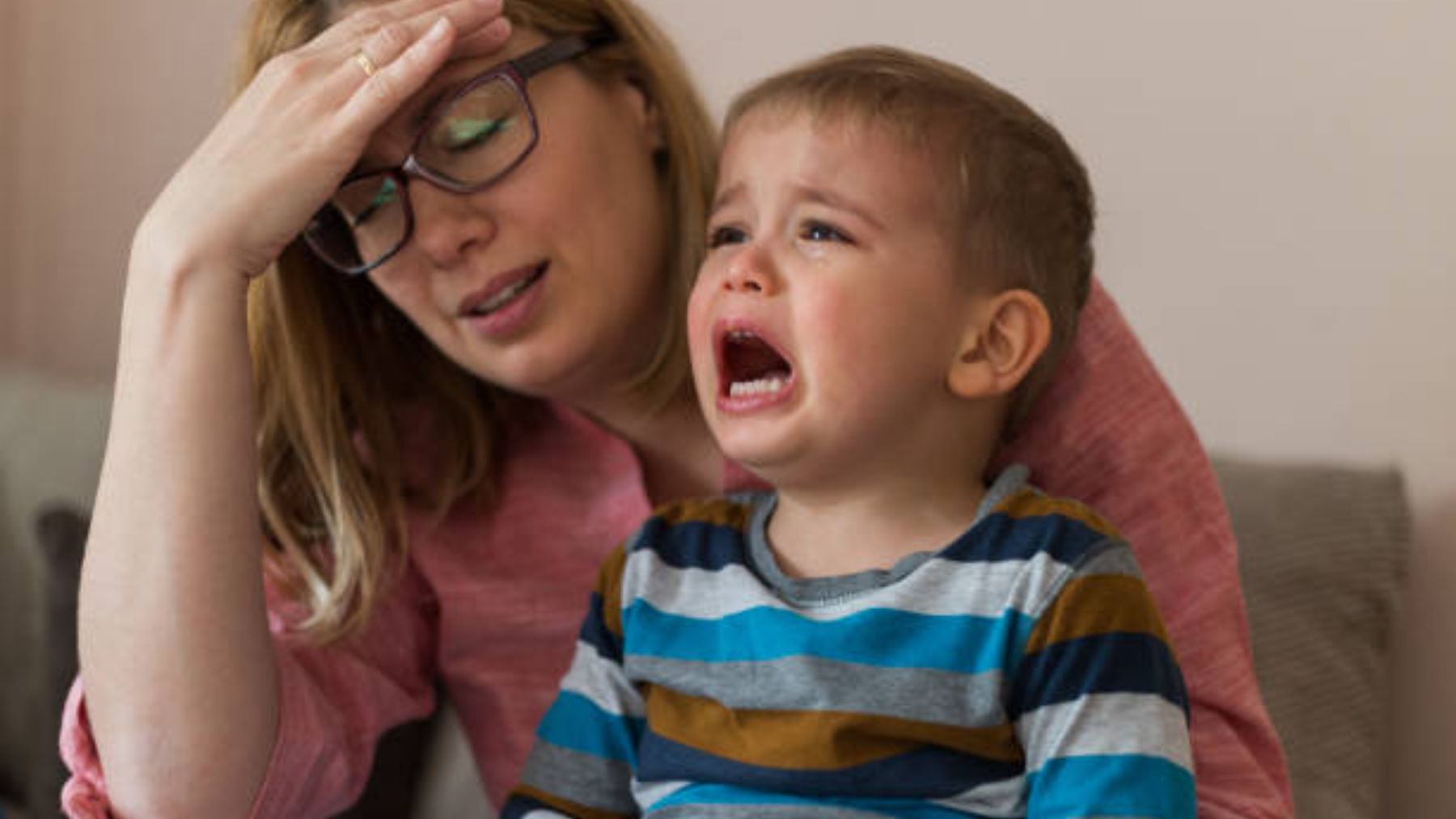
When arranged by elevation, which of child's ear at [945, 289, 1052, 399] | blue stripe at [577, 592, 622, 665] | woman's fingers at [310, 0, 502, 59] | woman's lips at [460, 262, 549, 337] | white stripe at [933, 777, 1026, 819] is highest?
woman's fingers at [310, 0, 502, 59]

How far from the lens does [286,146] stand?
1251mm

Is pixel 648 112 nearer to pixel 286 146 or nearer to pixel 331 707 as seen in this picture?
pixel 286 146

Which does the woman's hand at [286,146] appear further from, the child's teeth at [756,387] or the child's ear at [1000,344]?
the child's ear at [1000,344]

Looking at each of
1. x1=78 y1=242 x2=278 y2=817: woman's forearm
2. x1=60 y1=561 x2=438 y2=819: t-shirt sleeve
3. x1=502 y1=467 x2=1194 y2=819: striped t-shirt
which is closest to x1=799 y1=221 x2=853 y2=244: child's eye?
x1=502 y1=467 x2=1194 y2=819: striped t-shirt

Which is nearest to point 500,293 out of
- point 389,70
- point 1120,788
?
point 389,70

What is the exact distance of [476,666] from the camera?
5.50 feet

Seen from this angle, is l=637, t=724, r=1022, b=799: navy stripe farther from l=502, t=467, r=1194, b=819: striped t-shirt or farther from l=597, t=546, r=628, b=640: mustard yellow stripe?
l=597, t=546, r=628, b=640: mustard yellow stripe

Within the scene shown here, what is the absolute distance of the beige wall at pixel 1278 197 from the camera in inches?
72.2

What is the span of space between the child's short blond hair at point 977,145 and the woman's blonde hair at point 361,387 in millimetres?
253

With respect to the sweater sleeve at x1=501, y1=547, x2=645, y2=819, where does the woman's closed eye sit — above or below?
above

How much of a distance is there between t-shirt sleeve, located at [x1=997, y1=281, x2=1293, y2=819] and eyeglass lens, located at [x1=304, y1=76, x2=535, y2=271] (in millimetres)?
494

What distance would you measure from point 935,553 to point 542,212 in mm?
459

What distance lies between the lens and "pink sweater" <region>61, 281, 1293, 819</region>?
4.34 ft

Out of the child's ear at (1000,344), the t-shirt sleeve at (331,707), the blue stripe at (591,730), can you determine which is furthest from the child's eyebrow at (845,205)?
the t-shirt sleeve at (331,707)
